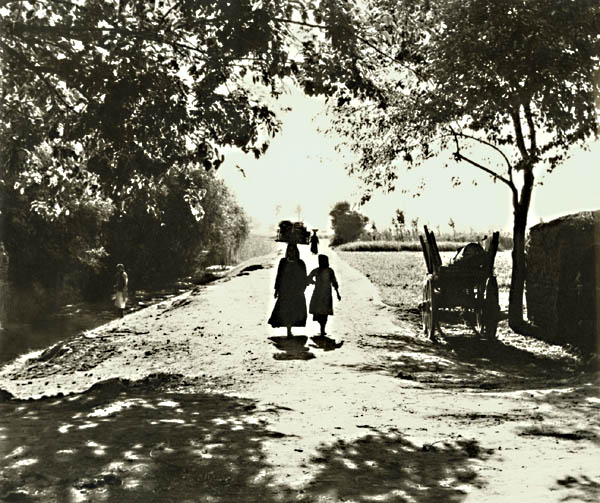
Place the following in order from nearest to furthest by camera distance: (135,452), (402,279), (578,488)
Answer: (578,488) → (135,452) → (402,279)

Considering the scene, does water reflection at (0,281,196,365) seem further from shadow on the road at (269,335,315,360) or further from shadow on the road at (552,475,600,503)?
shadow on the road at (552,475,600,503)

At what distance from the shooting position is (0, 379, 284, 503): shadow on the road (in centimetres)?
510

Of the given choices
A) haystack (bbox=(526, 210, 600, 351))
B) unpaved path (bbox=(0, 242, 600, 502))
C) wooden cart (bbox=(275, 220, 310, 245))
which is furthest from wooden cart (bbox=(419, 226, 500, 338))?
wooden cart (bbox=(275, 220, 310, 245))

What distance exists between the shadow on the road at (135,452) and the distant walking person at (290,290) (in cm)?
540

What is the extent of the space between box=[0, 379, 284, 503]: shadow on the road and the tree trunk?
977cm

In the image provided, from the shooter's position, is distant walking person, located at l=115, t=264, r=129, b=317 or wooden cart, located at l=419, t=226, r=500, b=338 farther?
distant walking person, located at l=115, t=264, r=129, b=317

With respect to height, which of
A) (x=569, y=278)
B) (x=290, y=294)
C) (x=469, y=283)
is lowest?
(x=290, y=294)

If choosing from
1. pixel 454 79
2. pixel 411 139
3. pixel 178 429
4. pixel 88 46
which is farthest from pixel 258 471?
pixel 411 139

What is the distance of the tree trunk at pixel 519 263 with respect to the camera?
16.6m

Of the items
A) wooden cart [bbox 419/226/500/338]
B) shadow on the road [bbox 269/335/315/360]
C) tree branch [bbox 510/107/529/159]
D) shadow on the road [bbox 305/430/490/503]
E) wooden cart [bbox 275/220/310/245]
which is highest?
tree branch [bbox 510/107/529/159]

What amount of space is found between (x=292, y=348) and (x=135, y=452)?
23.6 feet

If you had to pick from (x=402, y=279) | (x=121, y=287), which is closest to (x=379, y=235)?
(x=402, y=279)

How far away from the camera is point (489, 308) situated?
14.8 metres

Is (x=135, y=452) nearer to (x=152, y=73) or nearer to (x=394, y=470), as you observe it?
(x=394, y=470)
